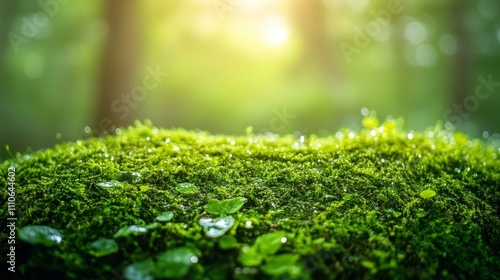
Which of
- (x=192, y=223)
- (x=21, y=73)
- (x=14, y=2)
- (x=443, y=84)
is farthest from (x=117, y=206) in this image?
(x=443, y=84)

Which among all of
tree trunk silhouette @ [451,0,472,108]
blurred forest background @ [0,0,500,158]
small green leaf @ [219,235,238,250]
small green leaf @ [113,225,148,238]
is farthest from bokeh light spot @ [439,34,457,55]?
small green leaf @ [113,225,148,238]

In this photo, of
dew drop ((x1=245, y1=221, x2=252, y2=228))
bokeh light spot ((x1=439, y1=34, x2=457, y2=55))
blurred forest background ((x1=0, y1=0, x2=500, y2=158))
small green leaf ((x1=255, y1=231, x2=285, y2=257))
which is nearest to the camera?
small green leaf ((x1=255, y1=231, x2=285, y2=257))

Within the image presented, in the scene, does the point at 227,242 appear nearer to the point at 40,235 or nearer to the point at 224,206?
the point at 224,206

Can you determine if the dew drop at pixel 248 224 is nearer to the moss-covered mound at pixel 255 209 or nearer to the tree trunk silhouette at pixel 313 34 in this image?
the moss-covered mound at pixel 255 209

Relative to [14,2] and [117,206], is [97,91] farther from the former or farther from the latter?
[14,2]

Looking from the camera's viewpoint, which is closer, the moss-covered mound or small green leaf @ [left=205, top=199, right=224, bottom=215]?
the moss-covered mound

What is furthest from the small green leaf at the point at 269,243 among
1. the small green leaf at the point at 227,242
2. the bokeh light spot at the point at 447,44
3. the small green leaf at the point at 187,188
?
the bokeh light spot at the point at 447,44

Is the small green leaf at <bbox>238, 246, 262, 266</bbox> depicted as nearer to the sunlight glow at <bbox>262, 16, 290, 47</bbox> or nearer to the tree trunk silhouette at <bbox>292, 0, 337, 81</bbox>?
the sunlight glow at <bbox>262, 16, 290, 47</bbox>
